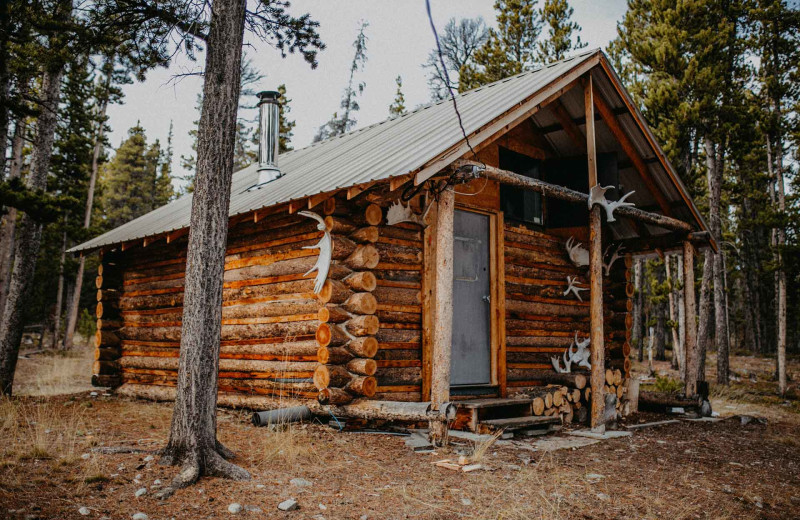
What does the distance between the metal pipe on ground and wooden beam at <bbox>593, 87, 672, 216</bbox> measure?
6.80m

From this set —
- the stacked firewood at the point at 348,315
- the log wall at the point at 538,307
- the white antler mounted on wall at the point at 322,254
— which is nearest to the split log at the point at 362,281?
the stacked firewood at the point at 348,315

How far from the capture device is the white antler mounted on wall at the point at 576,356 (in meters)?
10.4

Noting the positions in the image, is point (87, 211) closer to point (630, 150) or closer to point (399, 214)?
point (399, 214)

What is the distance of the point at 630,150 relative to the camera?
10.2m

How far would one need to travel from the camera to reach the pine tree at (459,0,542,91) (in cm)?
2348

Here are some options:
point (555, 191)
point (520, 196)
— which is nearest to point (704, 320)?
point (520, 196)

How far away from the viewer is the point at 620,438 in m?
8.22

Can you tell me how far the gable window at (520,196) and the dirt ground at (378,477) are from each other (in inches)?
159

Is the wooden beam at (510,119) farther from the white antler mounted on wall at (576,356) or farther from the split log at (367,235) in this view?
the white antler mounted on wall at (576,356)

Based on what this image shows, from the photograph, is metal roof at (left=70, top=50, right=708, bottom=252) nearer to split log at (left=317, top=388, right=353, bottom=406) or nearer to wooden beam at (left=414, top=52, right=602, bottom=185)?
wooden beam at (left=414, top=52, right=602, bottom=185)

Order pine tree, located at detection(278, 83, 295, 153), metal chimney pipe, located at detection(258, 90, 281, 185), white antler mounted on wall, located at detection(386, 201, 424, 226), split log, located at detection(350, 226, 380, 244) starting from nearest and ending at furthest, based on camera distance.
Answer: split log, located at detection(350, 226, 380, 244)
white antler mounted on wall, located at detection(386, 201, 424, 226)
metal chimney pipe, located at detection(258, 90, 281, 185)
pine tree, located at detection(278, 83, 295, 153)

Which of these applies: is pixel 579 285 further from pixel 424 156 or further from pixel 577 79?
pixel 424 156

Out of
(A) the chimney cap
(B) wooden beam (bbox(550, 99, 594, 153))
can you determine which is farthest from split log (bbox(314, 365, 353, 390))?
(A) the chimney cap

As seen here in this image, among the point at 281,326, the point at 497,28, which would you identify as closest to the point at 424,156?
the point at 281,326
